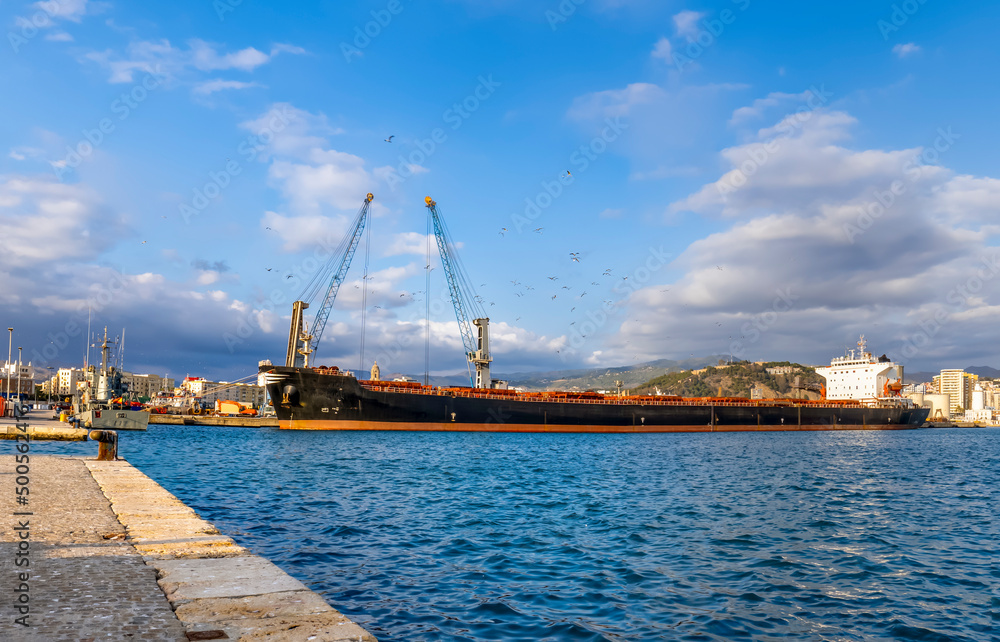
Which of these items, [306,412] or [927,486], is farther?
[306,412]

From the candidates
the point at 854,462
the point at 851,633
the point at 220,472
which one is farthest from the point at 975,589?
the point at 854,462

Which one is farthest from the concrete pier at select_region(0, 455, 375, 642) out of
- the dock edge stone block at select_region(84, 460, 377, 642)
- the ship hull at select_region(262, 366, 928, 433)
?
the ship hull at select_region(262, 366, 928, 433)

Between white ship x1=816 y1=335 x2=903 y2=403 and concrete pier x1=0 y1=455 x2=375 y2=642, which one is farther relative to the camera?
white ship x1=816 y1=335 x2=903 y2=403

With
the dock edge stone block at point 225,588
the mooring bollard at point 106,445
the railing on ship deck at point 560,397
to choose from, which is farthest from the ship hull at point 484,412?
the dock edge stone block at point 225,588

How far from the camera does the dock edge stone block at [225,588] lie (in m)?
5.34

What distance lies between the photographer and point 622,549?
13070 millimetres

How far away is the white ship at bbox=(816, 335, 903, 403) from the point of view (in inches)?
4218

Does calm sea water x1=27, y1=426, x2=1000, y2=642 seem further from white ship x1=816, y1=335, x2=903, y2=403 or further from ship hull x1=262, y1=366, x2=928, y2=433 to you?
white ship x1=816, y1=335, x2=903, y2=403

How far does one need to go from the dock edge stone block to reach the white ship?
12089cm

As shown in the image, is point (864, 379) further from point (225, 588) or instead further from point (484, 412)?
point (225, 588)

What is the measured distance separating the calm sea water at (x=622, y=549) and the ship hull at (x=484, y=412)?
32.5 metres

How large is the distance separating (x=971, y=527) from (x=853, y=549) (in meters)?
5.82

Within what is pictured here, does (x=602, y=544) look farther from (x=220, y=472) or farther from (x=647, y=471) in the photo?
(x=220, y=472)

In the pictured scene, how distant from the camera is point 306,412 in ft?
200
